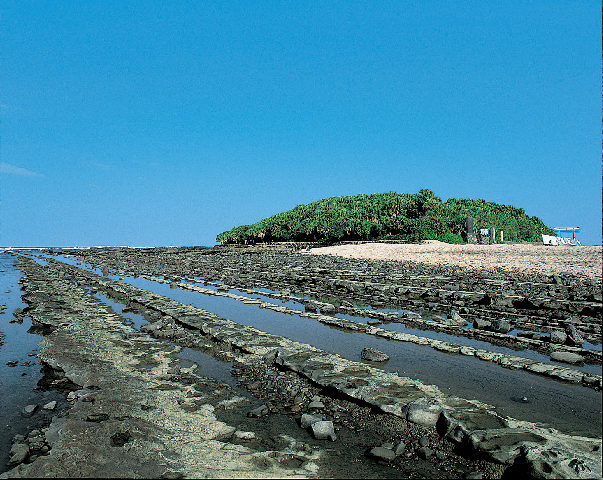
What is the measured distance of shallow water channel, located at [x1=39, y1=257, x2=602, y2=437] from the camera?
4941 mm

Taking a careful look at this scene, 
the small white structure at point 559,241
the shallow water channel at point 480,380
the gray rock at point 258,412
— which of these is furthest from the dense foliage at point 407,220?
the gray rock at point 258,412

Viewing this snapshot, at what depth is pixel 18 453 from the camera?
401 cm

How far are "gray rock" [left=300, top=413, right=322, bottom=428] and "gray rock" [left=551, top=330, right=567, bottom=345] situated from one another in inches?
228

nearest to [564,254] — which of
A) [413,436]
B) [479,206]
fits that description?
[413,436]

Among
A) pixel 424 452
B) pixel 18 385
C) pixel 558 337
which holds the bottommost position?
pixel 18 385

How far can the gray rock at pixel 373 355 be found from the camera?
7.18 meters

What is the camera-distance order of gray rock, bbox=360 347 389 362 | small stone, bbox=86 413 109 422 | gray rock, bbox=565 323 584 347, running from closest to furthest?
small stone, bbox=86 413 109 422
gray rock, bbox=360 347 389 362
gray rock, bbox=565 323 584 347

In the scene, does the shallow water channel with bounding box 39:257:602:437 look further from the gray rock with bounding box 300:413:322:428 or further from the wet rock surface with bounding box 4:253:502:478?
the gray rock with bounding box 300:413:322:428

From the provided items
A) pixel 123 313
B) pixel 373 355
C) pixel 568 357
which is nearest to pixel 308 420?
pixel 373 355

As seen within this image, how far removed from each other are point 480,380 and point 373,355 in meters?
1.79

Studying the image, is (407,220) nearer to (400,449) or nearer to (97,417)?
(400,449)

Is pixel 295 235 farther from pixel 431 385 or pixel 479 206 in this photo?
pixel 431 385

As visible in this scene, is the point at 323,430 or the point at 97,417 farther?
the point at 97,417

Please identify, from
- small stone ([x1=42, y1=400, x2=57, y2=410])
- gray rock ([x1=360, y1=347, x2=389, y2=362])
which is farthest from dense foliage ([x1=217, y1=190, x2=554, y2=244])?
small stone ([x1=42, y1=400, x2=57, y2=410])
